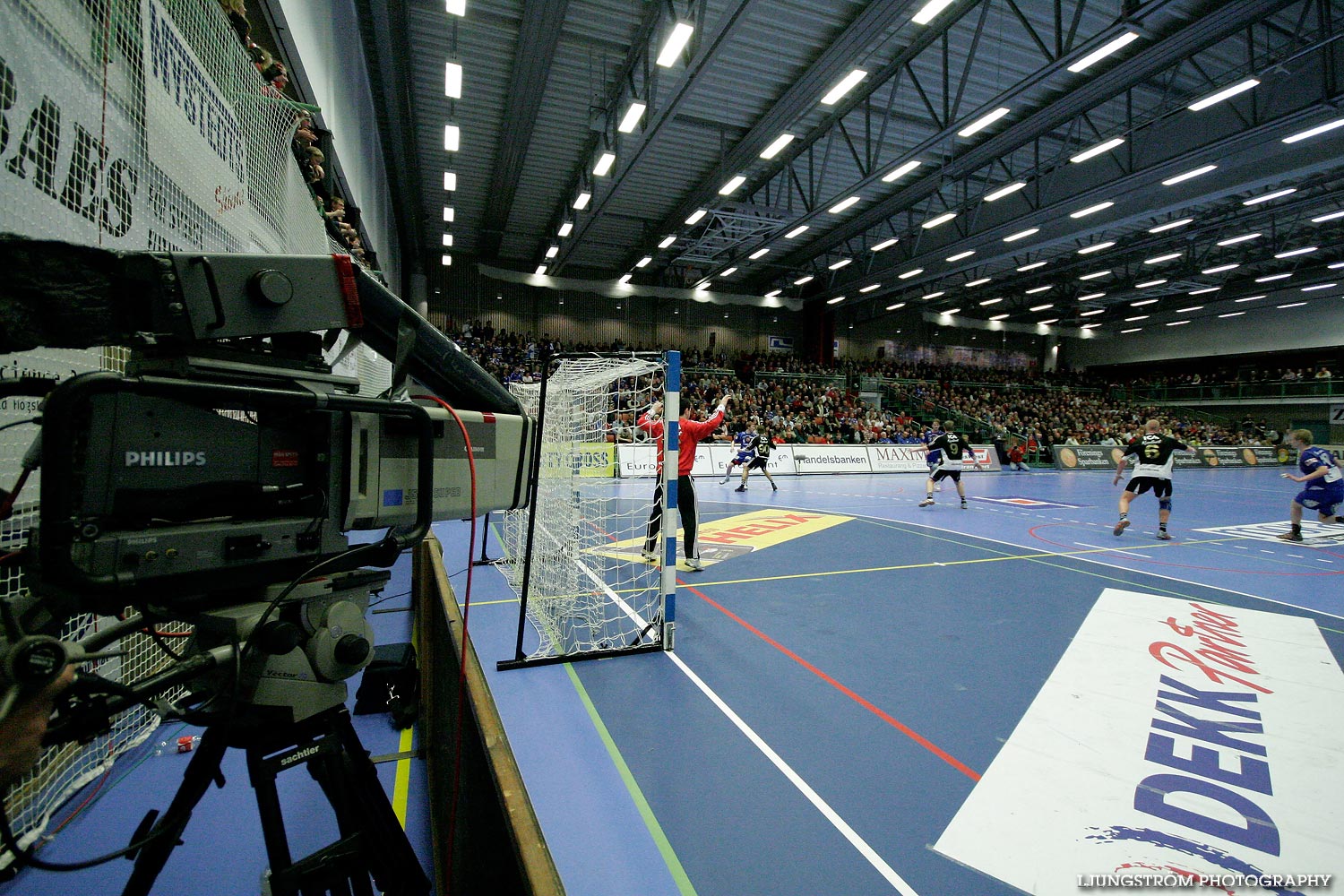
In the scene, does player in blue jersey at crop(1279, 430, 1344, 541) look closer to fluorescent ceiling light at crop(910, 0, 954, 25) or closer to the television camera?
fluorescent ceiling light at crop(910, 0, 954, 25)

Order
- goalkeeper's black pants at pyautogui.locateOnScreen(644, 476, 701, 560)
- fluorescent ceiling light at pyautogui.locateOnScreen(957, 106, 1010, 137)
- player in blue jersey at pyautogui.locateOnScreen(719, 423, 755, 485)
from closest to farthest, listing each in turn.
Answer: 1. goalkeeper's black pants at pyautogui.locateOnScreen(644, 476, 701, 560)
2. fluorescent ceiling light at pyautogui.locateOnScreen(957, 106, 1010, 137)
3. player in blue jersey at pyautogui.locateOnScreen(719, 423, 755, 485)

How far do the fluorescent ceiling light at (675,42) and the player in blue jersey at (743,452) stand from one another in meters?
8.59

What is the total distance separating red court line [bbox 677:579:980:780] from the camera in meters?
3.00

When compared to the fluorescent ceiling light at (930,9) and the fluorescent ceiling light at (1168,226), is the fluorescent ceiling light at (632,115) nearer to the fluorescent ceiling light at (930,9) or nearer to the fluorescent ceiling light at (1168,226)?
the fluorescent ceiling light at (930,9)

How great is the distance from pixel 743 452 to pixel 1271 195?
19251 mm

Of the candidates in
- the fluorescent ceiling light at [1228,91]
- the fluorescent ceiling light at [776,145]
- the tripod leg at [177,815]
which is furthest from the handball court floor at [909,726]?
the fluorescent ceiling light at [776,145]

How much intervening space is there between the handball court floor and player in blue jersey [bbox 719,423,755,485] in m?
8.35

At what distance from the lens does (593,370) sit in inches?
214

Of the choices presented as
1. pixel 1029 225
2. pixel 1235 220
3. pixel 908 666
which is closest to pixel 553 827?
pixel 908 666

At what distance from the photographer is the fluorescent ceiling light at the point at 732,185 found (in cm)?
1703

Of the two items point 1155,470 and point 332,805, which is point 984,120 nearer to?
point 1155,470

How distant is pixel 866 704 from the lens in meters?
3.60

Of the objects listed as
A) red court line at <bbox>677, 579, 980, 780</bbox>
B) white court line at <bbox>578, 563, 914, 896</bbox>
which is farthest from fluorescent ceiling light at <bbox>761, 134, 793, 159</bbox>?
white court line at <bbox>578, 563, 914, 896</bbox>

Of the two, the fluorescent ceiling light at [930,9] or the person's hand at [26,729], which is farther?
the fluorescent ceiling light at [930,9]
